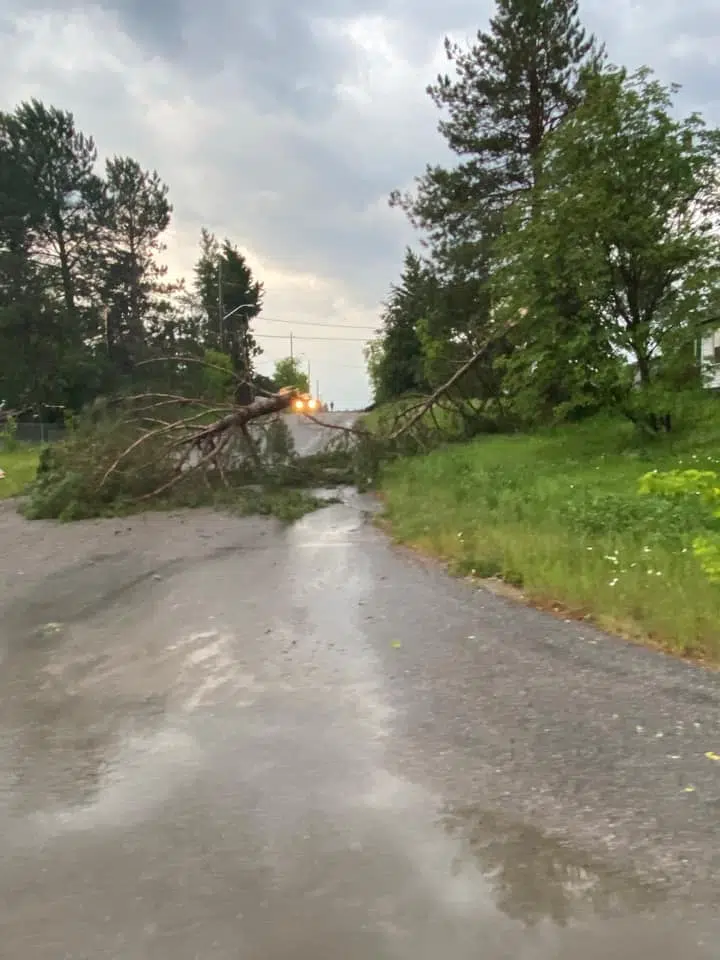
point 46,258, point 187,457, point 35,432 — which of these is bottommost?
point 187,457

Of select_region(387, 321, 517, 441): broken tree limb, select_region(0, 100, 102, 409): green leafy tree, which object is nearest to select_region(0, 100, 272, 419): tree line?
select_region(0, 100, 102, 409): green leafy tree

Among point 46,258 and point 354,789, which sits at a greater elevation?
point 46,258

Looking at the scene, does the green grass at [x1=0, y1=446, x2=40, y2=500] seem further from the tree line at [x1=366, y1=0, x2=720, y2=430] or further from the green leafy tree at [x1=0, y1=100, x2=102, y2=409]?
the tree line at [x1=366, y1=0, x2=720, y2=430]

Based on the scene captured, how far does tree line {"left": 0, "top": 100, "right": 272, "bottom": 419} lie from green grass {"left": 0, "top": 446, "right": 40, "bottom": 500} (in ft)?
11.5

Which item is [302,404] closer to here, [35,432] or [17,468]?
[17,468]

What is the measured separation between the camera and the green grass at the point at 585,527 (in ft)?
21.4

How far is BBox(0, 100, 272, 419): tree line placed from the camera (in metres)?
43.2

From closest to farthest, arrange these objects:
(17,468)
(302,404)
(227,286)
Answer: (302,404) → (17,468) → (227,286)

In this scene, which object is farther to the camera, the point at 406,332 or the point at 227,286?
the point at 227,286

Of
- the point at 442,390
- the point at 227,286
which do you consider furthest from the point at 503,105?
the point at 227,286

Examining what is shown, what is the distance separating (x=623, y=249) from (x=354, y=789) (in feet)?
50.6

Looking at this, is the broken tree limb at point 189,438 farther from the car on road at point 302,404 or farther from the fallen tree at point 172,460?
the car on road at point 302,404

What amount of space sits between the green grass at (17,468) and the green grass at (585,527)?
368 inches

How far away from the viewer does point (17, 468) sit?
88.3 ft
